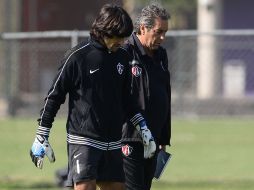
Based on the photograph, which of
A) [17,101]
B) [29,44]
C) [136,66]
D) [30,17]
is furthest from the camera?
[30,17]

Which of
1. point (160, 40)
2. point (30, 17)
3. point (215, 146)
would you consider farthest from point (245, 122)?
point (160, 40)

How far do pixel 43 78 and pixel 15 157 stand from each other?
7717mm

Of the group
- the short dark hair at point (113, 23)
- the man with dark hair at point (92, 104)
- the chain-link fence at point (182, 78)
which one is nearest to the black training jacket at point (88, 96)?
the man with dark hair at point (92, 104)

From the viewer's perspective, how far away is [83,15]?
28.2 metres

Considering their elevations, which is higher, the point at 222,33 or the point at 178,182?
the point at 222,33

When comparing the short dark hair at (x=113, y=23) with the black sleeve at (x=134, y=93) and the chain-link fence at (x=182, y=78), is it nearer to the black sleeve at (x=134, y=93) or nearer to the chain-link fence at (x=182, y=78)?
the black sleeve at (x=134, y=93)

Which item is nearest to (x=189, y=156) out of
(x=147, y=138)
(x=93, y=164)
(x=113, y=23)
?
(x=147, y=138)

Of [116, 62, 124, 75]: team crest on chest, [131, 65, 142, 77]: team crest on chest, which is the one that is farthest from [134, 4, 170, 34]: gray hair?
[116, 62, 124, 75]: team crest on chest

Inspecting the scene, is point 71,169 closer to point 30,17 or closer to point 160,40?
point 160,40

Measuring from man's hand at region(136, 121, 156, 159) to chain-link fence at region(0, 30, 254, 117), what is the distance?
10.6 metres

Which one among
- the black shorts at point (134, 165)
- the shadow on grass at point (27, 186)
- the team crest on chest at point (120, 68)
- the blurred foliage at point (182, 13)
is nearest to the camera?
the team crest on chest at point (120, 68)

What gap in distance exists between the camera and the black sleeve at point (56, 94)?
7.06 metres

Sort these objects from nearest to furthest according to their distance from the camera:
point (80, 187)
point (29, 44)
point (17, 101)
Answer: point (80, 187) → point (17, 101) → point (29, 44)

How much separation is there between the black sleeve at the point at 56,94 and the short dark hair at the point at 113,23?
13.0 inches
